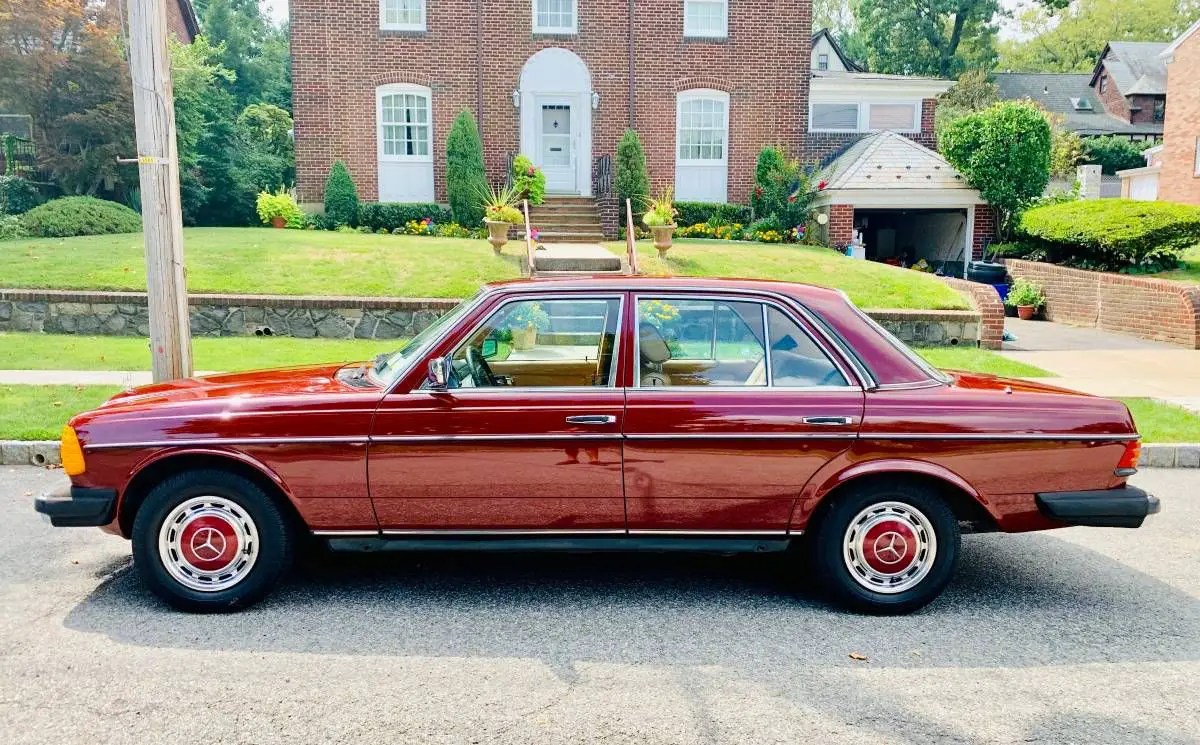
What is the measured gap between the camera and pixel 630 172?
22203 mm

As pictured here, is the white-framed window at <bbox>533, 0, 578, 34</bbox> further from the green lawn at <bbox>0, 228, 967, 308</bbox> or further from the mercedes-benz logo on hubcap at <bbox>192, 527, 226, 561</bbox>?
the mercedes-benz logo on hubcap at <bbox>192, 527, 226, 561</bbox>

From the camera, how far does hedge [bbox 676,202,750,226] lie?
75.7 ft

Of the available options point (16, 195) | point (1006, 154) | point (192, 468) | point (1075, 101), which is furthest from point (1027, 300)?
point (1075, 101)

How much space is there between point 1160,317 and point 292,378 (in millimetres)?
15272

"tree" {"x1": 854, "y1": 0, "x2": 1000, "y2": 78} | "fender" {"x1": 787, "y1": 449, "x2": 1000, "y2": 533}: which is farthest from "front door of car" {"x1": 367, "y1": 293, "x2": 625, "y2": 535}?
"tree" {"x1": 854, "y1": 0, "x2": 1000, "y2": 78}

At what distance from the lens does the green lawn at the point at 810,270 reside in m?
15.1

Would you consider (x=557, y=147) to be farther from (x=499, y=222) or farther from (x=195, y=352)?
(x=195, y=352)

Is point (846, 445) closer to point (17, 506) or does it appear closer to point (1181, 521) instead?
point (1181, 521)

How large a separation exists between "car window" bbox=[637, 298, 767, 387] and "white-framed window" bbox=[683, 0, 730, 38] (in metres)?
19.7

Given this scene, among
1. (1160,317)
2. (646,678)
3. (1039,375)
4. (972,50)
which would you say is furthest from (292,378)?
(972,50)

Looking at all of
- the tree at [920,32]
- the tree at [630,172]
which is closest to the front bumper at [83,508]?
the tree at [630,172]

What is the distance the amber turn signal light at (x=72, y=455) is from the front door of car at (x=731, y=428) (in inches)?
103

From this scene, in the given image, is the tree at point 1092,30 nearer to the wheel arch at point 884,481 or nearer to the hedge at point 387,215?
the hedge at point 387,215

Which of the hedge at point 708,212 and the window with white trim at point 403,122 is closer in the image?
the window with white trim at point 403,122
